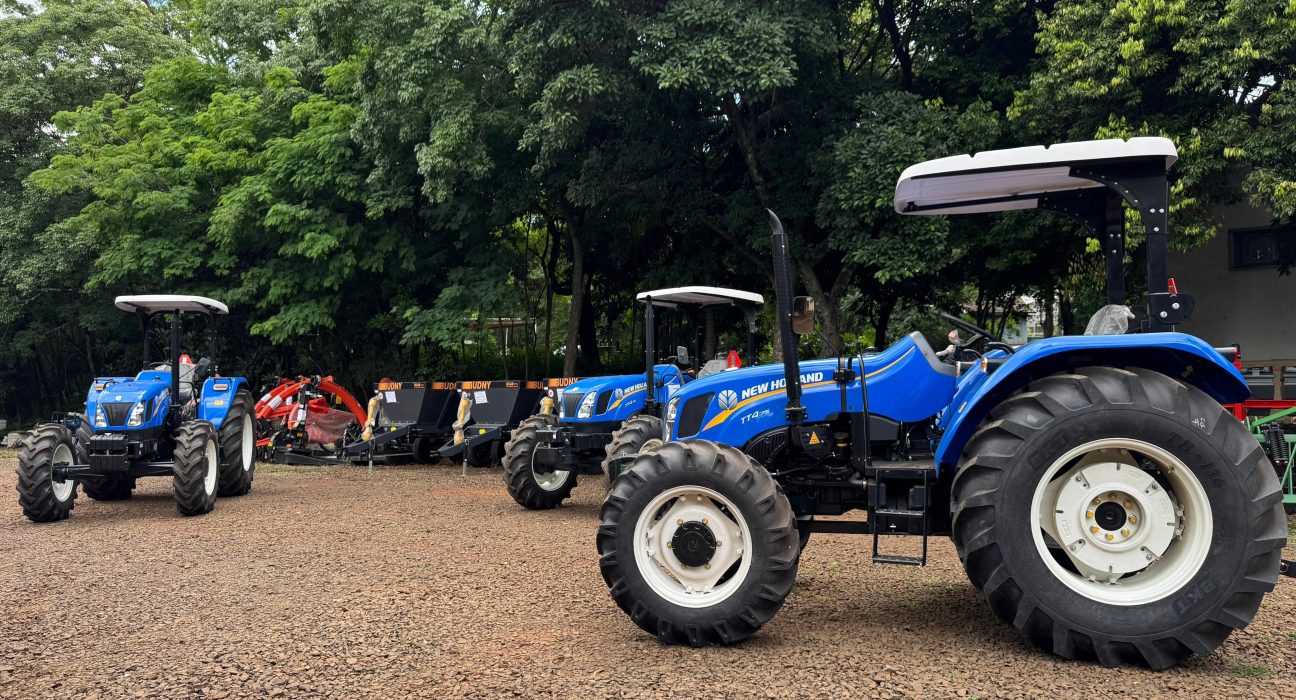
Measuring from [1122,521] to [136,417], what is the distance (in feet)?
31.1

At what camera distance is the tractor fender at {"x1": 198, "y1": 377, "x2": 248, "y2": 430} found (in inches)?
458

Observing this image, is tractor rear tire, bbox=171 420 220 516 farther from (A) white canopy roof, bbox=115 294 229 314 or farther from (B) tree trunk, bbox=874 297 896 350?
(B) tree trunk, bbox=874 297 896 350

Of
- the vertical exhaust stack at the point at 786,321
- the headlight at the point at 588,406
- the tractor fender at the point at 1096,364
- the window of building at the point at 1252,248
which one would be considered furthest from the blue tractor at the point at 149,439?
the window of building at the point at 1252,248

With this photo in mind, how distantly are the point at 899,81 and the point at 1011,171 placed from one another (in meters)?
12.7

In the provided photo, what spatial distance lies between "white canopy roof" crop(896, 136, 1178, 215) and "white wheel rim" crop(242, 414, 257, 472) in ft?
30.9

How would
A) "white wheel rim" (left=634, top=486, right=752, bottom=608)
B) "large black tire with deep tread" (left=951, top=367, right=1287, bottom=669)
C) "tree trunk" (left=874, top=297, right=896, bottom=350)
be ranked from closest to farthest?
"large black tire with deep tread" (left=951, top=367, right=1287, bottom=669), "white wheel rim" (left=634, top=486, right=752, bottom=608), "tree trunk" (left=874, top=297, right=896, bottom=350)

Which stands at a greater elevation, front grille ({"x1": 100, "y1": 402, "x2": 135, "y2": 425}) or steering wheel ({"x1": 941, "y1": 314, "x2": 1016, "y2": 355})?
steering wheel ({"x1": 941, "y1": 314, "x2": 1016, "y2": 355})

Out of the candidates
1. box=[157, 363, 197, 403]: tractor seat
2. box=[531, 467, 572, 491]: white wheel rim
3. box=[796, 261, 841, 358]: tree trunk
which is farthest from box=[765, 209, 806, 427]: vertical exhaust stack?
box=[796, 261, 841, 358]: tree trunk

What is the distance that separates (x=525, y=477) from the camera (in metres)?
10.5

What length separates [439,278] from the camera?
20.2 m

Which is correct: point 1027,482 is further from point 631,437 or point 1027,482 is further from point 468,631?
point 631,437

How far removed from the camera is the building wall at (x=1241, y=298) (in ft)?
53.8

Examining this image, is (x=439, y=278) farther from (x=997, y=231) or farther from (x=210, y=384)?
(x=997, y=231)

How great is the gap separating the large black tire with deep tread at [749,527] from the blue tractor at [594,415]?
16.5 ft
